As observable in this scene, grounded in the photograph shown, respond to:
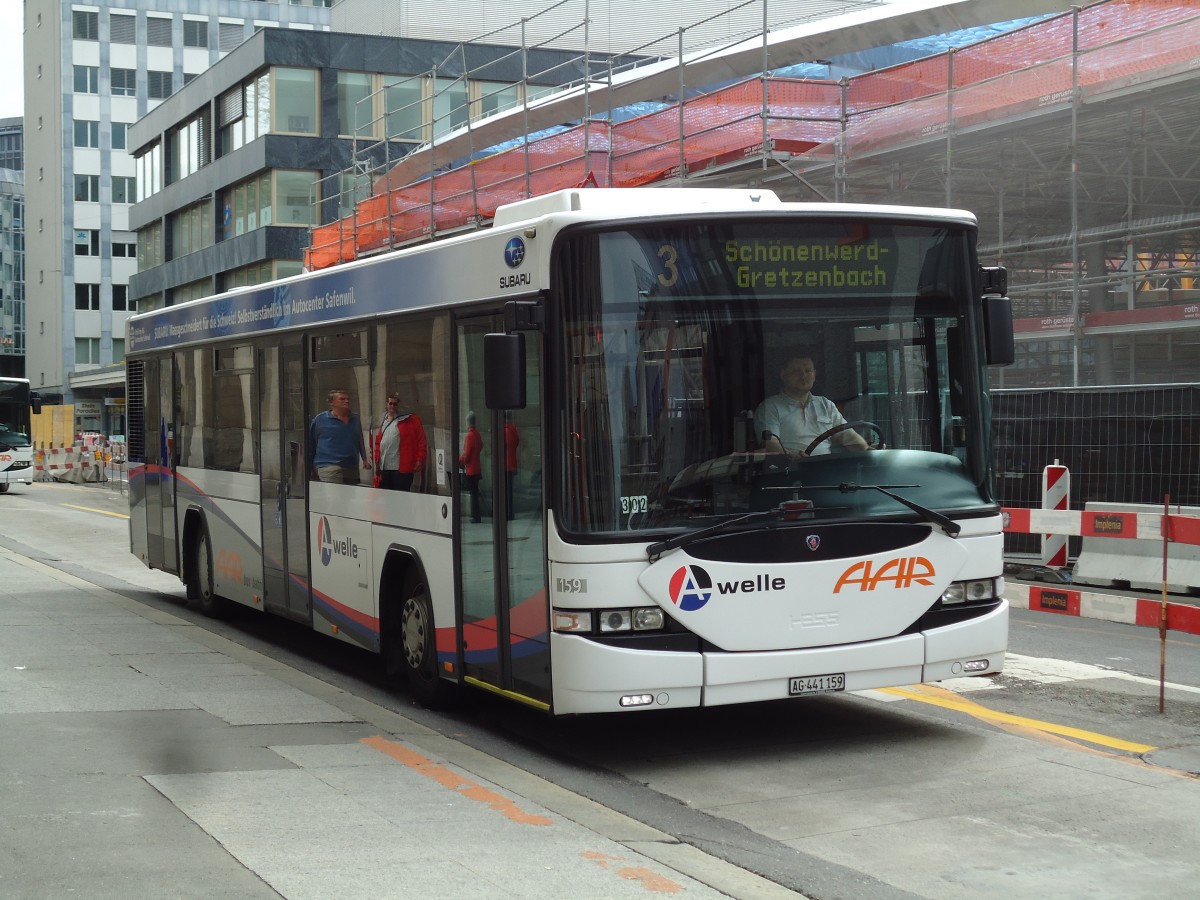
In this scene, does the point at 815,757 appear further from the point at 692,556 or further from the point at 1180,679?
the point at 1180,679

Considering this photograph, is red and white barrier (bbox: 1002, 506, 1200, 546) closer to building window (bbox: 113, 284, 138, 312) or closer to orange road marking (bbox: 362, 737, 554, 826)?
orange road marking (bbox: 362, 737, 554, 826)

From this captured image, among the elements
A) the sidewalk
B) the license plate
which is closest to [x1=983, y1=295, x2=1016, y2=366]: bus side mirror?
the license plate

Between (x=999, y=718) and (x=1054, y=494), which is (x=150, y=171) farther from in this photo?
(x=999, y=718)

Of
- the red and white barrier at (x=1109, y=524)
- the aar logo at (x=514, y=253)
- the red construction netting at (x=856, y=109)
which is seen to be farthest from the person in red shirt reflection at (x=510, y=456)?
the red construction netting at (x=856, y=109)

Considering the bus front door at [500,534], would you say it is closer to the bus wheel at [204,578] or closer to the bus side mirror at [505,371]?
the bus side mirror at [505,371]

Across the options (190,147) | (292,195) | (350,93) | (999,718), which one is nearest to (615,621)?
(999,718)

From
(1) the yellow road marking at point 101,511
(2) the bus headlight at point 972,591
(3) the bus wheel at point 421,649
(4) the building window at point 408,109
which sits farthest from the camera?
(4) the building window at point 408,109

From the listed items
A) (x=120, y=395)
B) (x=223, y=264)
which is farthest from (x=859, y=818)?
(x=120, y=395)

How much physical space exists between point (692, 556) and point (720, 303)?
120 cm

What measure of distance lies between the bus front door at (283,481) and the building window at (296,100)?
42.9 metres

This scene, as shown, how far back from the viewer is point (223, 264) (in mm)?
57625

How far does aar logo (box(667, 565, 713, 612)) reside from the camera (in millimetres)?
7242

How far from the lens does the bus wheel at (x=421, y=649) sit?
8938mm

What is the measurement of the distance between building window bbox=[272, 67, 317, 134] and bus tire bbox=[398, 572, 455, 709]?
149 feet
